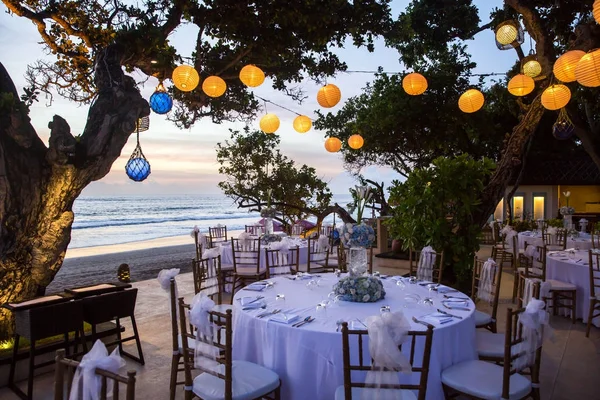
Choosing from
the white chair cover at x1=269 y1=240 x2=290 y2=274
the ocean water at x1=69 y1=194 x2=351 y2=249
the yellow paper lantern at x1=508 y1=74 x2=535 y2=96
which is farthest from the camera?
the ocean water at x1=69 y1=194 x2=351 y2=249

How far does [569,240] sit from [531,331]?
21.6 feet

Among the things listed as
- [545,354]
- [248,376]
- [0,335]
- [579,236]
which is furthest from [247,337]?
Result: [579,236]

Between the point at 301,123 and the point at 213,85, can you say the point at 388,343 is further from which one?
the point at 301,123

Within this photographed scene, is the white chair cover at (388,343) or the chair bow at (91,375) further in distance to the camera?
the white chair cover at (388,343)

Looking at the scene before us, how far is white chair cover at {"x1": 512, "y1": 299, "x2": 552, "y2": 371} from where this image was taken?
2631 millimetres

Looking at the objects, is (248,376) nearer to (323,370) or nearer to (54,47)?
(323,370)

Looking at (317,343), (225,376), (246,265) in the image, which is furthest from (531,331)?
(246,265)

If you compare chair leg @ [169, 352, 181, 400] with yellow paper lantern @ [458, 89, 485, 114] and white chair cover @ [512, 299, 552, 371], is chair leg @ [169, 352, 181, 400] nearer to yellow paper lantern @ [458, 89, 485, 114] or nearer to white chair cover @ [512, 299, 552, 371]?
white chair cover @ [512, 299, 552, 371]

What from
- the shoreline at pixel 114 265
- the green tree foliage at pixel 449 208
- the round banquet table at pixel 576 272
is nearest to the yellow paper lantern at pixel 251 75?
the green tree foliage at pixel 449 208

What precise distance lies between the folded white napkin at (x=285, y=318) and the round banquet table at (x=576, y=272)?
434cm

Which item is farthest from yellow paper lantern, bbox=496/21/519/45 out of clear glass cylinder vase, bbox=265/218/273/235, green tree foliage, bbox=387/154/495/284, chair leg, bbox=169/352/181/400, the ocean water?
the ocean water

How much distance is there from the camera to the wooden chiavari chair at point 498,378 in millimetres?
2607

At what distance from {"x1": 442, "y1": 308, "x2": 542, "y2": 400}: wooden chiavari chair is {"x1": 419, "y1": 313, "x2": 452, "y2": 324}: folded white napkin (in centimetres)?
29

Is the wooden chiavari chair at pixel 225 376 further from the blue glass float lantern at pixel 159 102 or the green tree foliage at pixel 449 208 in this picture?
the green tree foliage at pixel 449 208
